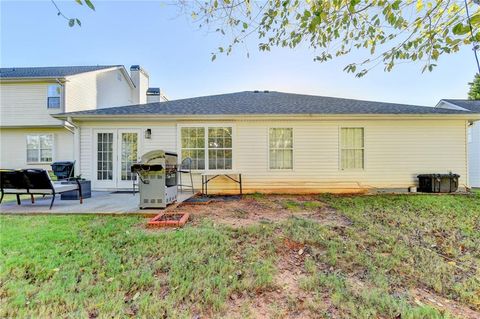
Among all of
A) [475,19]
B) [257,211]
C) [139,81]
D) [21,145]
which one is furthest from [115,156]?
[139,81]

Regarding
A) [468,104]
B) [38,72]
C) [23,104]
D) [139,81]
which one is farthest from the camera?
[139,81]

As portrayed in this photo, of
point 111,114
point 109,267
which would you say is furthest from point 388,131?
point 111,114

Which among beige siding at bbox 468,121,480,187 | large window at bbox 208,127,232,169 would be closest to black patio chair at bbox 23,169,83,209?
large window at bbox 208,127,232,169

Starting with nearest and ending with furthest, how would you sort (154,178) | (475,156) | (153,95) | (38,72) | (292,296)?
(292,296) → (154,178) → (153,95) → (475,156) → (38,72)

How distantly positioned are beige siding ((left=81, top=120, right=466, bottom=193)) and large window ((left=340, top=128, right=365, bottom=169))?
0.19 meters

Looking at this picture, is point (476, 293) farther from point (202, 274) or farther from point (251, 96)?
point (251, 96)

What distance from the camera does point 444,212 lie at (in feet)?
18.8

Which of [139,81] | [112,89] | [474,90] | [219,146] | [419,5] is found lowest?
[219,146]

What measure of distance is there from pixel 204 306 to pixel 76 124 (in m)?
8.82

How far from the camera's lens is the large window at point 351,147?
8703mm

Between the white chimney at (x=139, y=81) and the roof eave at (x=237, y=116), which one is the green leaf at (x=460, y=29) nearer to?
the roof eave at (x=237, y=116)

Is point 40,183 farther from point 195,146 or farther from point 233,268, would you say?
point 233,268

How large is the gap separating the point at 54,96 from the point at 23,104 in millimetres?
1716

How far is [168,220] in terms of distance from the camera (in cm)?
451
